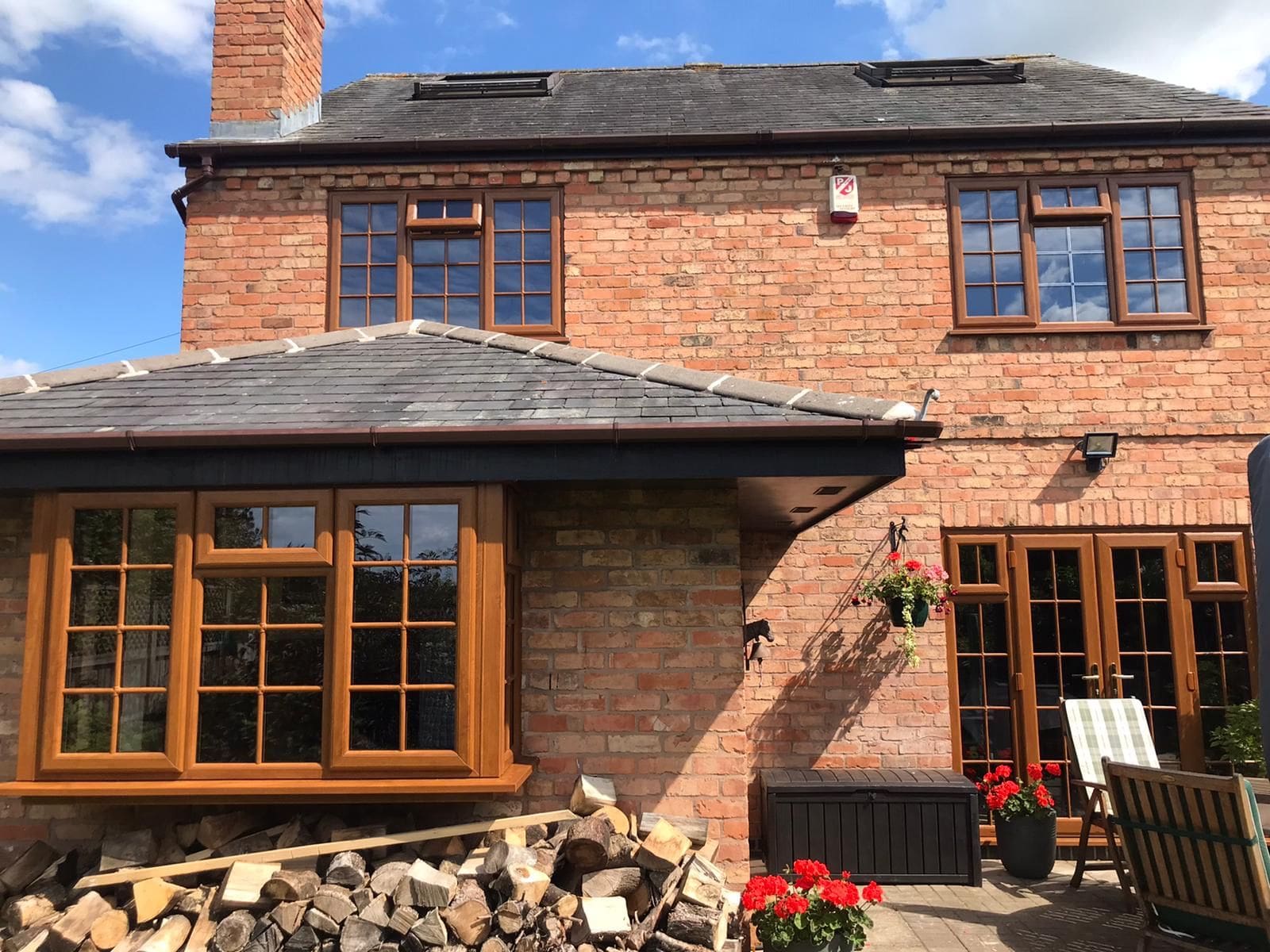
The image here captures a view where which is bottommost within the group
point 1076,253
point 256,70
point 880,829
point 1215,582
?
point 880,829

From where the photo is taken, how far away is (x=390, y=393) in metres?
4.86

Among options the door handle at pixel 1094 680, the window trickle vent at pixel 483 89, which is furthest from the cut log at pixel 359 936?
the window trickle vent at pixel 483 89

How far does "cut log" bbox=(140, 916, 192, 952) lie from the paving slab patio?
11.3 feet

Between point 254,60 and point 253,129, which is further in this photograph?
point 254,60

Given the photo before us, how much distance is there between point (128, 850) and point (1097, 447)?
287 inches

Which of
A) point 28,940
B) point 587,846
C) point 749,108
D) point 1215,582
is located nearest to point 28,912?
point 28,940

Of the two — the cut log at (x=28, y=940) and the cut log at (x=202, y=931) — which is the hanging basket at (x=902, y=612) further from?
the cut log at (x=28, y=940)

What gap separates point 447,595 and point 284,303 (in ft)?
15.6

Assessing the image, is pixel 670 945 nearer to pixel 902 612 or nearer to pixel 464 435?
pixel 464 435

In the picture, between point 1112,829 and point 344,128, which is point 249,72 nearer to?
point 344,128

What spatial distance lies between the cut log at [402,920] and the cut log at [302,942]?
0.33 metres

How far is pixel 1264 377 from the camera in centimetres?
748

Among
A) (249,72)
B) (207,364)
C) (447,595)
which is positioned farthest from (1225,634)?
(249,72)

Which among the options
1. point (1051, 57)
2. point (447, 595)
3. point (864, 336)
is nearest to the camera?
point (447, 595)
